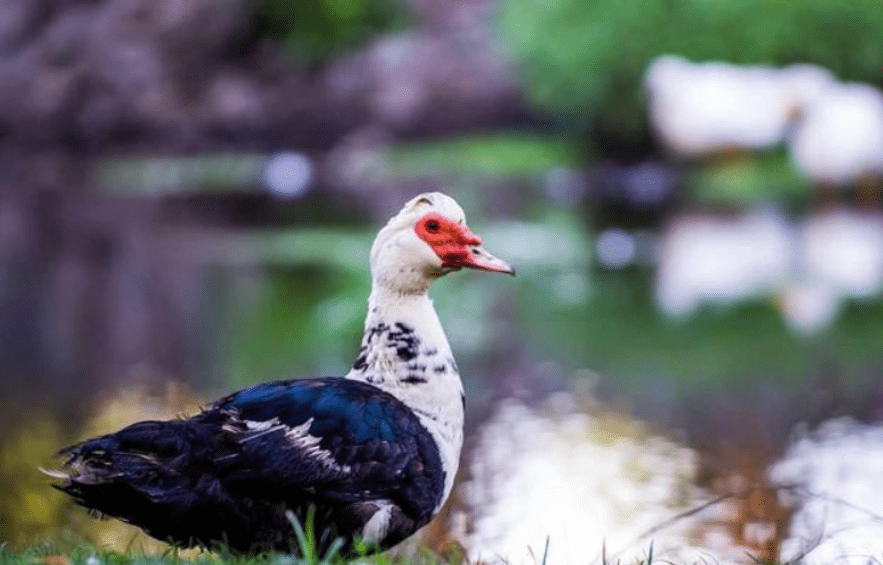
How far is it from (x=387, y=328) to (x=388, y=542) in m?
0.43

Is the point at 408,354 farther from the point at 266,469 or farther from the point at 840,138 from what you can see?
the point at 840,138

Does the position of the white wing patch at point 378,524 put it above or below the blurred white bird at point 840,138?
below

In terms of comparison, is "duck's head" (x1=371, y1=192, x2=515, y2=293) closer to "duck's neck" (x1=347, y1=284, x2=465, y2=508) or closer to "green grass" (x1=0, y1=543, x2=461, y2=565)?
"duck's neck" (x1=347, y1=284, x2=465, y2=508)

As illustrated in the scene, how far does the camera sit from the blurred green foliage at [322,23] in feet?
52.7

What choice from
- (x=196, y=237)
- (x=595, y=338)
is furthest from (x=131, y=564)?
(x=196, y=237)

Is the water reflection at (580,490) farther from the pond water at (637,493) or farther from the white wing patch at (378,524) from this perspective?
the white wing patch at (378,524)

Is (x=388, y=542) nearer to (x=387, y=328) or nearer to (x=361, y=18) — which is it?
(x=387, y=328)

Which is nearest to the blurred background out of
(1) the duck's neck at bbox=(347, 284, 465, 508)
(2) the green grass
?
(1) the duck's neck at bbox=(347, 284, 465, 508)

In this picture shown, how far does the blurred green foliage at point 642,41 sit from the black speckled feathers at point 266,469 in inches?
460

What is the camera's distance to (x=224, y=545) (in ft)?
9.68

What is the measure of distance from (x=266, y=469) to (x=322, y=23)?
1353cm

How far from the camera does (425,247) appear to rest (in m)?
3.20

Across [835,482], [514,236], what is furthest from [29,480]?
[514,236]

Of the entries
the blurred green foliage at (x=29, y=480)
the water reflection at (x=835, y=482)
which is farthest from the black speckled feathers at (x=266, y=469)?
the blurred green foliage at (x=29, y=480)
